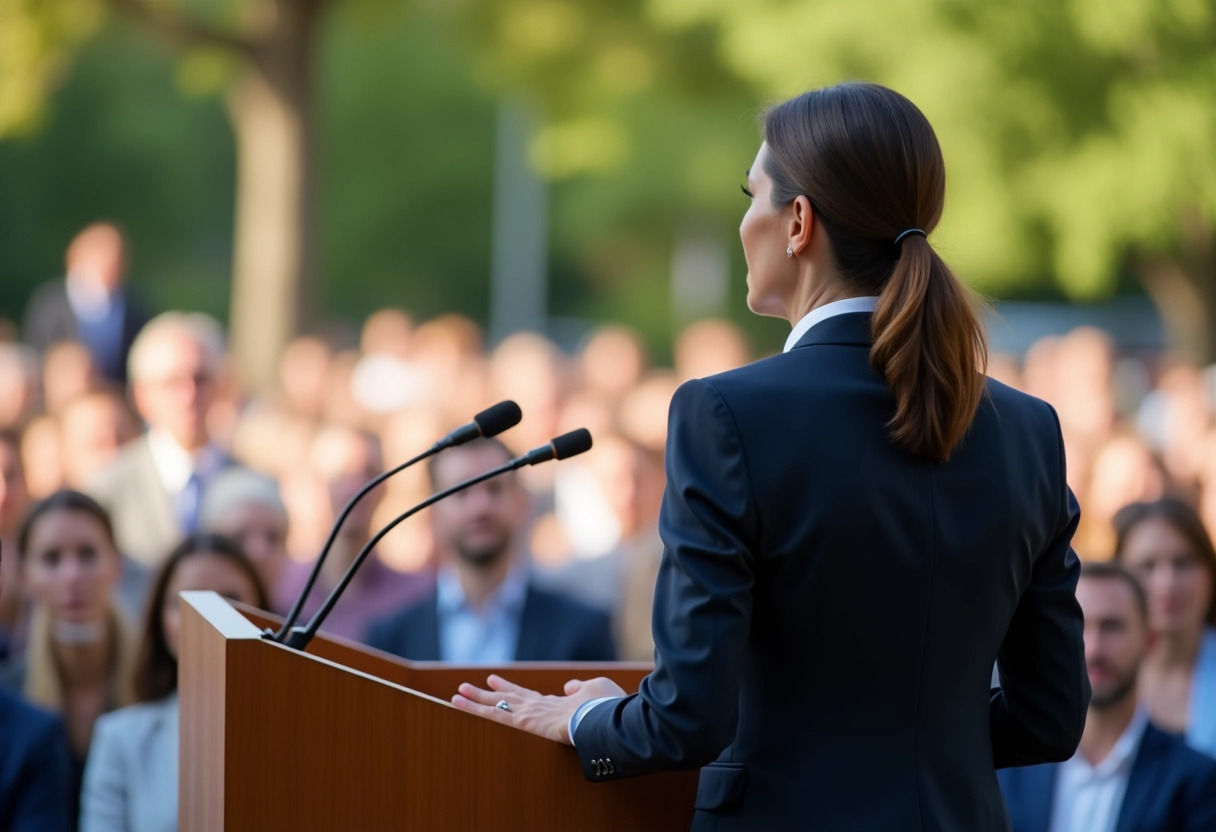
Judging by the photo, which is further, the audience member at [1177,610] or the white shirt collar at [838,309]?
the audience member at [1177,610]

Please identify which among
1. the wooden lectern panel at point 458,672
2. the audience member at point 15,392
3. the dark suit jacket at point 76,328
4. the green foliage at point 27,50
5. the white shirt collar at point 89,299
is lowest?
the wooden lectern panel at point 458,672

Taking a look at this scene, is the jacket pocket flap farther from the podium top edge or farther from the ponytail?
the podium top edge

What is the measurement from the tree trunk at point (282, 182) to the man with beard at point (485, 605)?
27.9 feet

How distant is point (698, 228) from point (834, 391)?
33.0 metres

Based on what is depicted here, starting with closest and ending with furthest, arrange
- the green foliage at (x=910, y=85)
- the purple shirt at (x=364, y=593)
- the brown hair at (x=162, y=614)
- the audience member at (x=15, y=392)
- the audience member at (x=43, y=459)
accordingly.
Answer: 1. the brown hair at (x=162, y=614)
2. the purple shirt at (x=364, y=593)
3. the audience member at (x=43, y=459)
4. the audience member at (x=15, y=392)
5. the green foliage at (x=910, y=85)

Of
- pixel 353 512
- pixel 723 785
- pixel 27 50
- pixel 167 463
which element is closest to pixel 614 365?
pixel 27 50

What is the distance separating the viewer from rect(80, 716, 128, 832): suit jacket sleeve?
14.8 feet

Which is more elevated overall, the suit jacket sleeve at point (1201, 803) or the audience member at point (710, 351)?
the audience member at point (710, 351)

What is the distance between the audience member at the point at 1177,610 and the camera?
537 cm

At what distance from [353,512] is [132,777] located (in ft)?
9.14

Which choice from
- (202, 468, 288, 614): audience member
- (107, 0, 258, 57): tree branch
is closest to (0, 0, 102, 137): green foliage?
(107, 0, 258, 57): tree branch

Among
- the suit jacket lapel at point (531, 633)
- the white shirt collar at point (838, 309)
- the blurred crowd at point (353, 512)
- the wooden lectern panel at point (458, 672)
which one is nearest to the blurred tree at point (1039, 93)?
the blurred crowd at point (353, 512)

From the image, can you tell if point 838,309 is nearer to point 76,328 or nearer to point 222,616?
point 222,616

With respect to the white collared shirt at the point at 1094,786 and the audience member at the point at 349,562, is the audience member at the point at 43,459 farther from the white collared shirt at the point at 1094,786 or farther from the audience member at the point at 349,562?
the white collared shirt at the point at 1094,786
